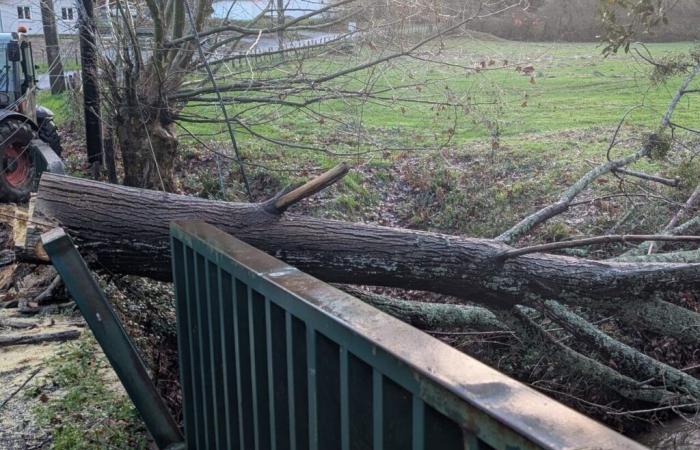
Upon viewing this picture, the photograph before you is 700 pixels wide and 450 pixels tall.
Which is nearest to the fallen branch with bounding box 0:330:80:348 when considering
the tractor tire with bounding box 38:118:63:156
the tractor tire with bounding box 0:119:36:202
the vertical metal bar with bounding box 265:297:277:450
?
the vertical metal bar with bounding box 265:297:277:450

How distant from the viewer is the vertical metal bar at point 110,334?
125 inches

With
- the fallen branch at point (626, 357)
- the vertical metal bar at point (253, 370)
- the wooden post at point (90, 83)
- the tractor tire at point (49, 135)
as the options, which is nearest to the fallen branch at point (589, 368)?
the fallen branch at point (626, 357)

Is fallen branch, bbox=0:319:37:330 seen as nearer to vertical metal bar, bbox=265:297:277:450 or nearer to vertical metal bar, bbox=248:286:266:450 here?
vertical metal bar, bbox=248:286:266:450

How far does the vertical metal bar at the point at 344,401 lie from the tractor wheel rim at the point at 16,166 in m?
10.0

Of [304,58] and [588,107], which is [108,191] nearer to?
[304,58]

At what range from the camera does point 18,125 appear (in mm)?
10742

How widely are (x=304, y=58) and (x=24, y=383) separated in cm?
477

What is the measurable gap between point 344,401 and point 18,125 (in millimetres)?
10373

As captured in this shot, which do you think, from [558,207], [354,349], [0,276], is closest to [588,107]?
[558,207]

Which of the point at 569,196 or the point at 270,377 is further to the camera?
the point at 569,196

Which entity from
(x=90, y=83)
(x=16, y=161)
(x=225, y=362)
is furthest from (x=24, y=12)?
(x=225, y=362)

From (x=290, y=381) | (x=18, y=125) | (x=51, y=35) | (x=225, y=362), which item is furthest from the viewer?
(x=18, y=125)

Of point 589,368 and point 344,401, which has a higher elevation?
point 344,401

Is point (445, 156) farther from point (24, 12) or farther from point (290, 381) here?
point (290, 381)
